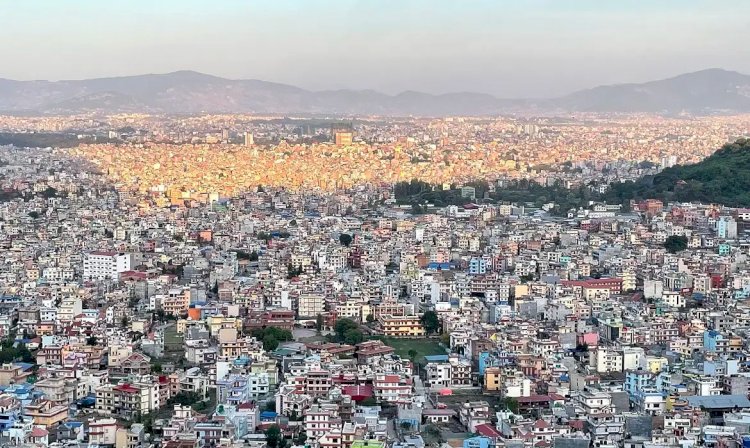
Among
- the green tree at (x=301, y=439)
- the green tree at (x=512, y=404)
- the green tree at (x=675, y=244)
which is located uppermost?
the green tree at (x=301, y=439)

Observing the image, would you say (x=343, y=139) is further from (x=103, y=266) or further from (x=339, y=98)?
(x=339, y=98)

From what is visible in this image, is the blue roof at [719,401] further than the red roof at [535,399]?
No

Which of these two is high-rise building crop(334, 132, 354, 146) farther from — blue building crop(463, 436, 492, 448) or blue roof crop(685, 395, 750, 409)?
blue building crop(463, 436, 492, 448)

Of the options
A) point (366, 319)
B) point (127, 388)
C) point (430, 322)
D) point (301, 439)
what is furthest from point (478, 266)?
point (301, 439)

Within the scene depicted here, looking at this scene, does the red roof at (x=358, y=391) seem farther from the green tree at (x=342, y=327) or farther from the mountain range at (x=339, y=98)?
the mountain range at (x=339, y=98)

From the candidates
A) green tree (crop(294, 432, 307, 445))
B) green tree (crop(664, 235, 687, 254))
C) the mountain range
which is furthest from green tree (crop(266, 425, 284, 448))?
the mountain range

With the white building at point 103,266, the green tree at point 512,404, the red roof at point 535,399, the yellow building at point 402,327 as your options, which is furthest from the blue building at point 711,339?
the white building at point 103,266
